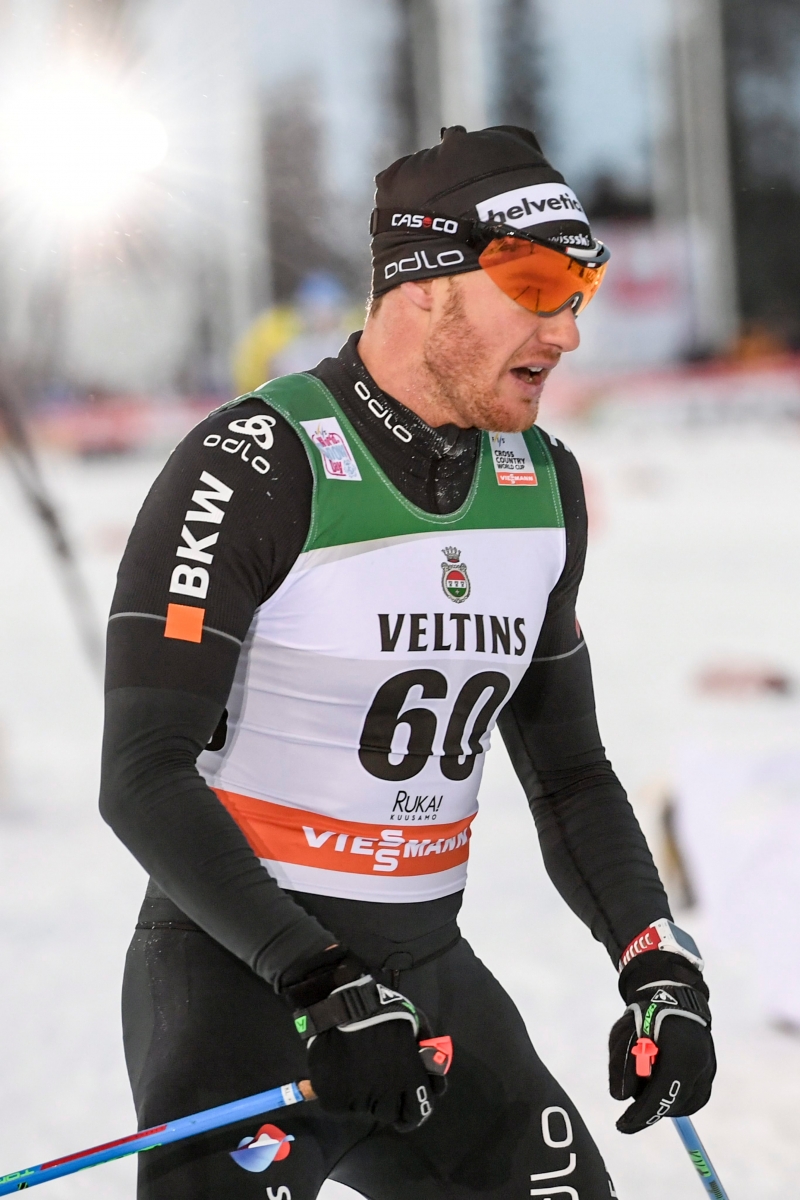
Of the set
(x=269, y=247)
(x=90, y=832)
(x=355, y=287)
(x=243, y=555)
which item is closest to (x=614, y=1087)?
(x=243, y=555)

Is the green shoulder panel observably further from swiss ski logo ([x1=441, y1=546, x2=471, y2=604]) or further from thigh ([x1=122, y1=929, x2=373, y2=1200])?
thigh ([x1=122, y1=929, x2=373, y2=1200])

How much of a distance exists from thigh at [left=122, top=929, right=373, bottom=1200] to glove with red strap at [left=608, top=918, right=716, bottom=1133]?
361mm

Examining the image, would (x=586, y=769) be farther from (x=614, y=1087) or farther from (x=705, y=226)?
(x=705, y=226)

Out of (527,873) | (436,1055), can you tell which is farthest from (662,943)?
(527,873)

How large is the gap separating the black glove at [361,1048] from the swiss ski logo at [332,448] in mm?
689

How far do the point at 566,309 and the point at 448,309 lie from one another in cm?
17

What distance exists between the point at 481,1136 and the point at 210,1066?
403mm

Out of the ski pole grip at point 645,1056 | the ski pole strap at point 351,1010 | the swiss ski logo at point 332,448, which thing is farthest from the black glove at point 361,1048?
the swiss ski logo at point 332,448

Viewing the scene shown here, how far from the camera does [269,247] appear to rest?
1906 centimetres

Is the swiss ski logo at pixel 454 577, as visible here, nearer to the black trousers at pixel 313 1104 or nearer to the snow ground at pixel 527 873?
the black trousers at pixel 313 1104

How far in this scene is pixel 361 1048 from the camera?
1.76 meters

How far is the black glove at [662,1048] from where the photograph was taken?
1993 millimetres

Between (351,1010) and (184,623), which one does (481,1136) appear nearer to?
(351,1010)

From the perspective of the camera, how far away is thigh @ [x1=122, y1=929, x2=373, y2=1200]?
6.24ft
